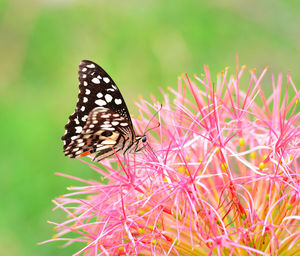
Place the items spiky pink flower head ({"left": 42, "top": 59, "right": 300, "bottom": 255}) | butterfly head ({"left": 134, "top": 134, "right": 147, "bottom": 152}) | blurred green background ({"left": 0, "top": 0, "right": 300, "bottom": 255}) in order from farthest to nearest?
1. blurred green background ({"left": 0, "top": 0, "right": 300, "bottom": 255})
2. butterfly head ({"left": 134, "top": 134, "right": 147, "bottom": 152})
3. spiky pink flower head ({"left": 42, "top": 59, "right": 300, "bottom": 255})

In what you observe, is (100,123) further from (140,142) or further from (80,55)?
(80,55)

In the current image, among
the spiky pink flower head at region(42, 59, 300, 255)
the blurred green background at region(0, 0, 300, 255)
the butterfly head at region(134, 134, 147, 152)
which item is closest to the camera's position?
the spiky pink flower head at region(42, 59, 300, 255)

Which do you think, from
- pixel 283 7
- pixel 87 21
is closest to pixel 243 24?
pixel 283 7

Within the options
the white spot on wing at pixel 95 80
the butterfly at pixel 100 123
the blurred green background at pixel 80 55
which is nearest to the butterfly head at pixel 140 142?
the butterfly at pixel 100 123

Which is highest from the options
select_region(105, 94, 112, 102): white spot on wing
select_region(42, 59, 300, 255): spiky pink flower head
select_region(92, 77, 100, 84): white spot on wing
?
select_region(92, 77, 100, 84): white spot on wing

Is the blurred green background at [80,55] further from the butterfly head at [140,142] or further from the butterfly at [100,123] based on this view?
the butterfly head at [140,142]

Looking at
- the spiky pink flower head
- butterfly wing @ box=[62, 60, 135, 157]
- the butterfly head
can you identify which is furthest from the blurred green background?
the spiky pink flower head

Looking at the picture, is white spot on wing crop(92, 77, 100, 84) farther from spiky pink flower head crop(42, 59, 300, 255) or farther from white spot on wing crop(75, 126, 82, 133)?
spiky pink flower head crop(42, 59, 300, 255)
